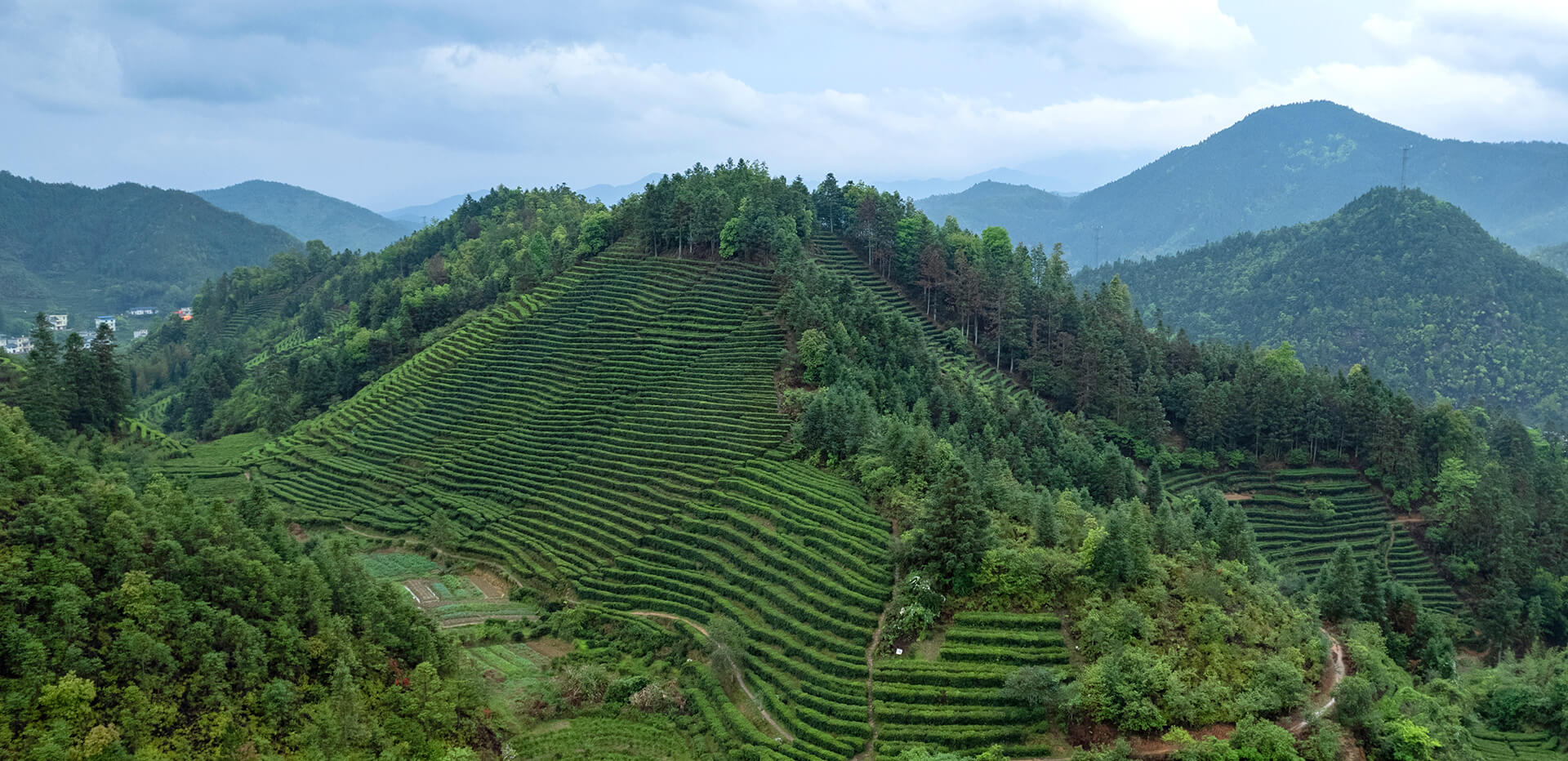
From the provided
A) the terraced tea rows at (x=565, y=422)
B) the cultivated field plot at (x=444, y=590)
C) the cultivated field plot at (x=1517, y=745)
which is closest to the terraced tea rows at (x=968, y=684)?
the terraced tea rows at (x=565, y=422)

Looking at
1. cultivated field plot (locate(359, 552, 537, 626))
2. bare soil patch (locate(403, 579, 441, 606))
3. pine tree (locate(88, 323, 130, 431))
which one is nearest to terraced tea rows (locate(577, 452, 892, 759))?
cultivated field plot (locate(359, 552, 537, 626))

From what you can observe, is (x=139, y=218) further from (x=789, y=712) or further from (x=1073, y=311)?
(x=789, y=712)

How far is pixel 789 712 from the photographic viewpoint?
2678 centimetres

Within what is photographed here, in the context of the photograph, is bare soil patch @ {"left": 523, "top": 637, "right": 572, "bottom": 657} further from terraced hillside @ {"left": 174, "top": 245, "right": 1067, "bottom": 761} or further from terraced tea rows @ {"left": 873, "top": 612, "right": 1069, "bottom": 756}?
terraced tea rows @ {"left": 873, "top": 612, "right": 1069, "bottom": 756}

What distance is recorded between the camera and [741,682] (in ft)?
93.2

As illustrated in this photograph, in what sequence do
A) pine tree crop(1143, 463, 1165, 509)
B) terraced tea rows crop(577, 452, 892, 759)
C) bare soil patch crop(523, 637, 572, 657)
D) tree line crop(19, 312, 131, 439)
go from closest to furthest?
terraced tea rows crop(577, 452, 892, 759) < bare soil patch crop(523, 637, 572, 657) < tree line crop(19, 312, 131, 439) < pine tree crop(1143, 463, 1165, 509)

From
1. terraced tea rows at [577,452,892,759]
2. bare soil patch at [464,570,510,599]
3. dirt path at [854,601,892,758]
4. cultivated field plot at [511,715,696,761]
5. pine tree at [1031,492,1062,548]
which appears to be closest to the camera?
dirt path at [854,601,892,758]

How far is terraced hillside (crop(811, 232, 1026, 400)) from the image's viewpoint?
6025cm

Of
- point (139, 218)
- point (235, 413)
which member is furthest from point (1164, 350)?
point (139, 218)

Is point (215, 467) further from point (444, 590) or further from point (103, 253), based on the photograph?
point (103, 253)

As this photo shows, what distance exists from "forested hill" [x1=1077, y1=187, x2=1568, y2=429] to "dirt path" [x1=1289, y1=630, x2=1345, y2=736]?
71.5 metres

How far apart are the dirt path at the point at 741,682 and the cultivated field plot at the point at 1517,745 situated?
74.5 feet

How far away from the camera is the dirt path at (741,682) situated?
26.3 metres

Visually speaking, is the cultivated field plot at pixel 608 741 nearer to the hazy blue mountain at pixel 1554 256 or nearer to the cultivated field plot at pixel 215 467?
the cultivated field plot at pixel 215 467
